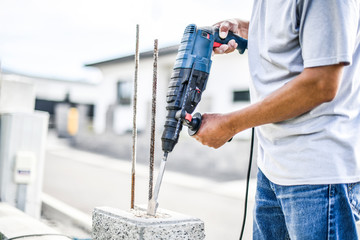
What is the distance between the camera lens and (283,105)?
52.0 inches

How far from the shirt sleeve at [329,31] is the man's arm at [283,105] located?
3cm

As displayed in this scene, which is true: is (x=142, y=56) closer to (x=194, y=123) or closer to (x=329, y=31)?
(x=194, y=123)

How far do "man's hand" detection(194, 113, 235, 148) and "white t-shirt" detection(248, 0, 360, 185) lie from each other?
161 mm

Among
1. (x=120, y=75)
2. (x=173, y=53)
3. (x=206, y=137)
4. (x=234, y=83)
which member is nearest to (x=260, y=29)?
(x=206, y=137)

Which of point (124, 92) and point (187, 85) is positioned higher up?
point (124, 92)

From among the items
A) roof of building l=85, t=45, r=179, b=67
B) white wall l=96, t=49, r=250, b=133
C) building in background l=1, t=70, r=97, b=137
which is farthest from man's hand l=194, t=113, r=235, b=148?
building in background l=1, t=70, r=97, b=137

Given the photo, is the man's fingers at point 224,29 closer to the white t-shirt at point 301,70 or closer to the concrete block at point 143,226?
the white t-shirt at point 301,70

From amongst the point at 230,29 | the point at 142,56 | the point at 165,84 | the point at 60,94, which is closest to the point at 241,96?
the point at 165,84

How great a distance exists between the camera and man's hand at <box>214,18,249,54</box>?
6.19ft

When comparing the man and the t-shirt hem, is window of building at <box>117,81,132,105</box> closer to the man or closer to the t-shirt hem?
the man

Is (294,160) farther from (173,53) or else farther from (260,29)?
(173,53)

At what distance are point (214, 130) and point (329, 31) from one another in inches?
21.3

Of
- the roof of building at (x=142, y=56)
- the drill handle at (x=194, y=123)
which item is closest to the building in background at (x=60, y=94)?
the roof of building at (x=142, y=56)

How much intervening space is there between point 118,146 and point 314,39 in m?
13.8
